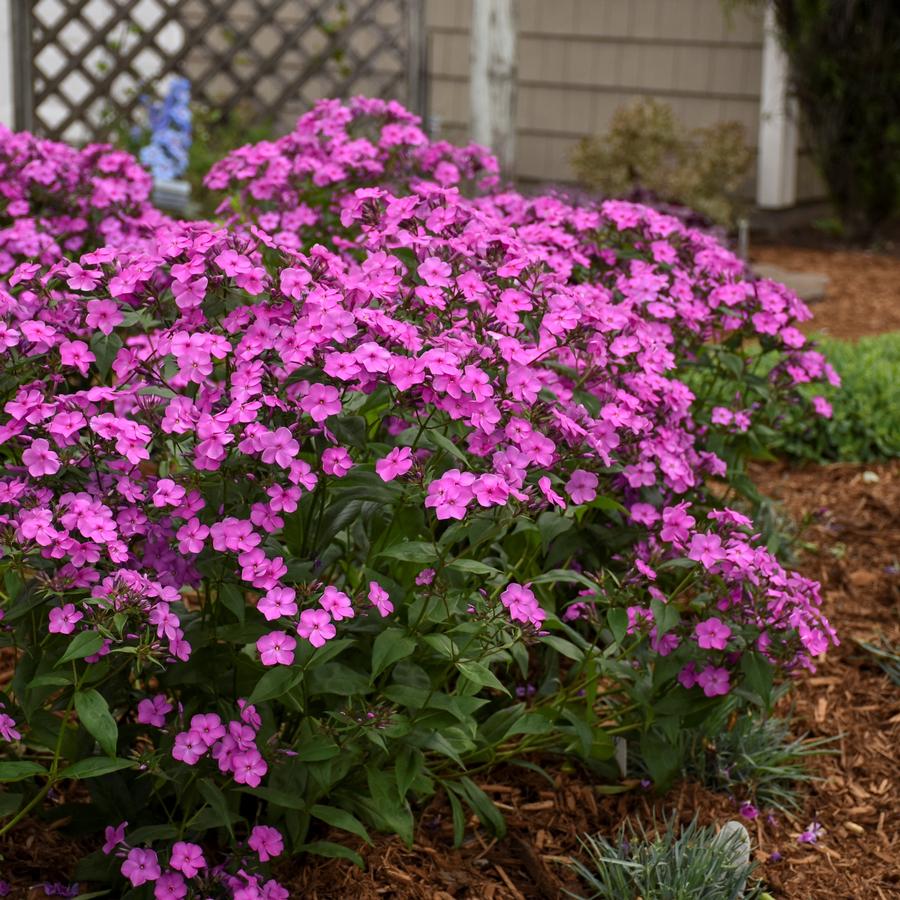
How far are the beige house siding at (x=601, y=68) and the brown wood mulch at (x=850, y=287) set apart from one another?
896 mm

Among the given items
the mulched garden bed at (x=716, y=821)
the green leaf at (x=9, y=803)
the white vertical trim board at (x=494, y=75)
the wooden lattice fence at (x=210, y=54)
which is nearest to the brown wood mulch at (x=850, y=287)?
the white vertical trim board at (x=494, y=75)

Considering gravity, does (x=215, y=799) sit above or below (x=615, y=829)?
above

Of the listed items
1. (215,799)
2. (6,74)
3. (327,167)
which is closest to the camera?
(215,799)

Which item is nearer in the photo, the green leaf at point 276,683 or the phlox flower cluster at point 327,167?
the green leaf at point 276,683

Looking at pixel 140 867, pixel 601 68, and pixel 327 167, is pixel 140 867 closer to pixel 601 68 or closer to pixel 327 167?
pixel 327 167

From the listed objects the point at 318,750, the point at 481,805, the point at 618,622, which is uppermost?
the point at 618,622

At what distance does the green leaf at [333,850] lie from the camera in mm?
2124

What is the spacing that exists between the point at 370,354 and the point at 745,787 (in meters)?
1.32

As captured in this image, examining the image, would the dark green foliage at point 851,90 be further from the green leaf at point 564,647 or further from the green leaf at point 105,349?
the green leaf at point 105,349

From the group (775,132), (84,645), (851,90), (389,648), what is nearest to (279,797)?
(389,648)

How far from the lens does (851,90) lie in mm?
8039

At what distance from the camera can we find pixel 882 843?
2.56 m

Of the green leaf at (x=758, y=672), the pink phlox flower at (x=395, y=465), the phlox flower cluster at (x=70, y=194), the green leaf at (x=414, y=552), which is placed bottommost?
the green leaf at (x=758, y=672)

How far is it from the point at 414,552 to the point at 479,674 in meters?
0.19
